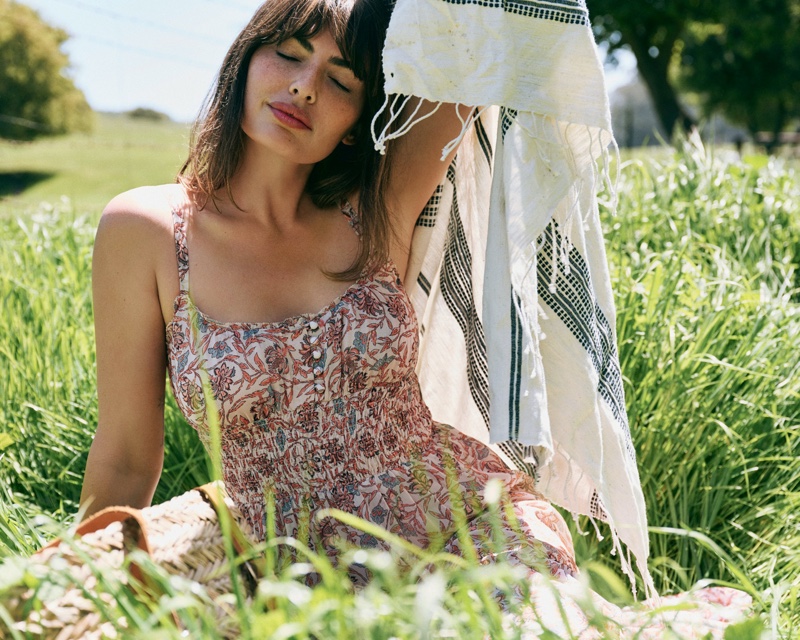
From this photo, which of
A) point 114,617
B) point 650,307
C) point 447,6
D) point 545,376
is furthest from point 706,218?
point 114,617

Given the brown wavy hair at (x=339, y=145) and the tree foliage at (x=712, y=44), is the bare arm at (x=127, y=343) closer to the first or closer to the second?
the brown wavy hair at (x=339, y=145)

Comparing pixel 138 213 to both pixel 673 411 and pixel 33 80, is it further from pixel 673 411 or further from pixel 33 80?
pixel 33 80

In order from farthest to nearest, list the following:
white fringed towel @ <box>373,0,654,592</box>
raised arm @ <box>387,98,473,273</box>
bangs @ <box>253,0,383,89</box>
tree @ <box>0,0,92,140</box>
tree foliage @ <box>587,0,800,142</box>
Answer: tree foliage @ <box>587,0,800,142</box> → tree @ <box>0,0,92,140</box> → raised arm @ <box>387,98,473,273</box> → bangs @ <box>253,0,383,89</box> → white fringed towel @ <box>373,0,654,592</box>

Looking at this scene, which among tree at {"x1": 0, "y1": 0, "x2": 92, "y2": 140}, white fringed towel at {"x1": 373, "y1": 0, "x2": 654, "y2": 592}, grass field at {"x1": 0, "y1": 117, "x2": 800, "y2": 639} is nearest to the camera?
white fringed towel at {"x1": 373, "y1": 0, "x2": 654, "y2": 592}

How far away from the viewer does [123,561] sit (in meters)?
1.08

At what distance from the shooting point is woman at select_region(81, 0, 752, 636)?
1.85 m

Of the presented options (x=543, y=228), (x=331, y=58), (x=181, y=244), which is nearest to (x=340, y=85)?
(x=331, y=58)

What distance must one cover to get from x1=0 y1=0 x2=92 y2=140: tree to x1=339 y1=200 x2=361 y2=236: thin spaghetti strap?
16277mm

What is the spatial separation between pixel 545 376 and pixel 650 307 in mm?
844

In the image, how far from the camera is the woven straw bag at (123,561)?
1002 mm

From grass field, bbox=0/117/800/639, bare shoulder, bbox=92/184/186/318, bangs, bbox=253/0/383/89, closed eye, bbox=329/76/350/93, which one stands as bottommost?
grass field, bbox=0/117/800/639

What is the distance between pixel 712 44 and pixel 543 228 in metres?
26.0

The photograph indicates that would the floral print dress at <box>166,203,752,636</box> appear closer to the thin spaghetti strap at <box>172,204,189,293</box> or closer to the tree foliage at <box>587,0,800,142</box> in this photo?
the thin spaghetti strap at <box>172,204,189,293</box>

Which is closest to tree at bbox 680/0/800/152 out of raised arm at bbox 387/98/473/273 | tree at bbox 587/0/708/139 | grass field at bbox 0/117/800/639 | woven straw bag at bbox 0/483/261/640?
tree at bbox 587/0/708/139
